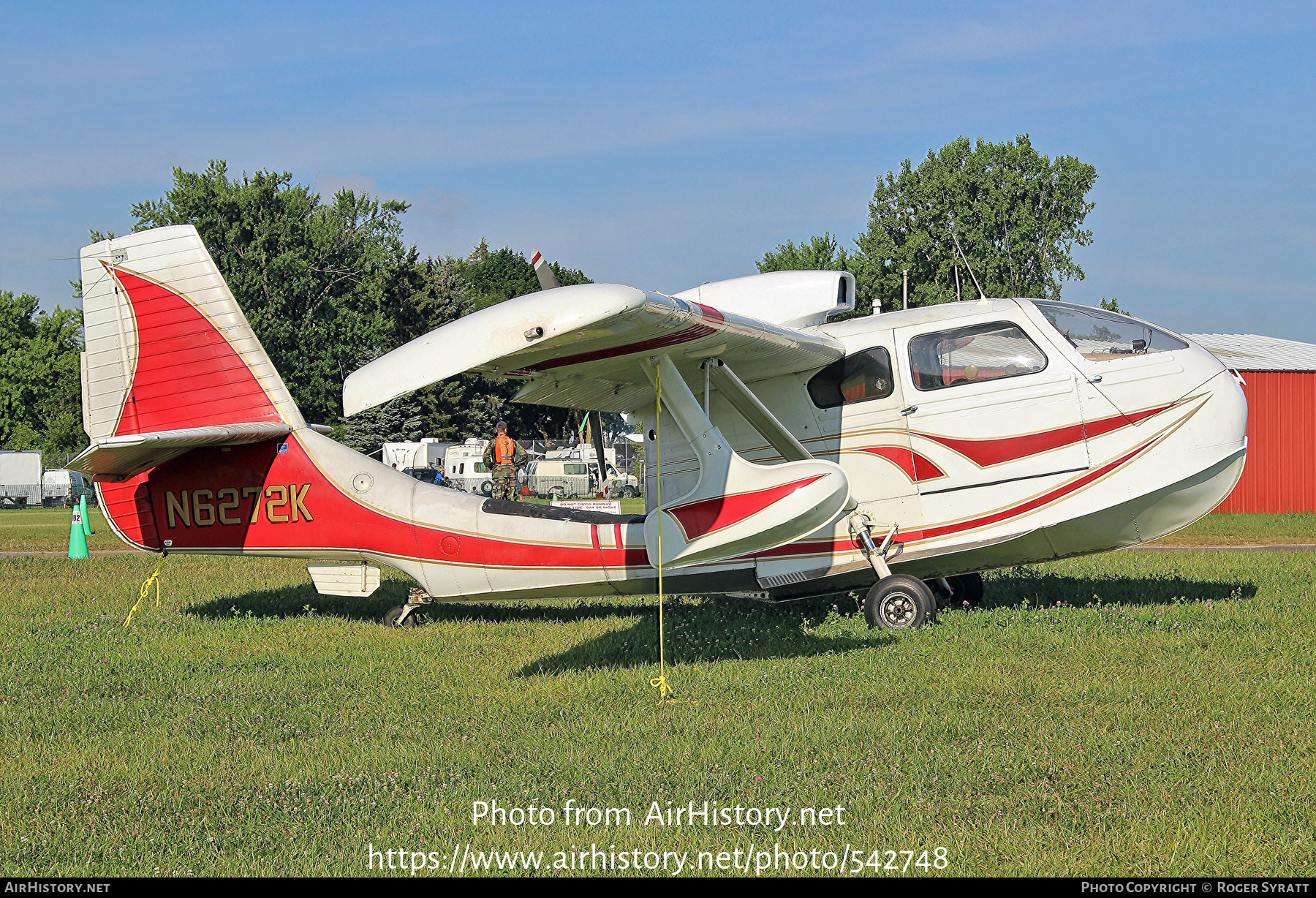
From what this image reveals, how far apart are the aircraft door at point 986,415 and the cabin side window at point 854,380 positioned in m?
0.18

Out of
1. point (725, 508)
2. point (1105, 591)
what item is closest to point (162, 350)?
point (725, 508)

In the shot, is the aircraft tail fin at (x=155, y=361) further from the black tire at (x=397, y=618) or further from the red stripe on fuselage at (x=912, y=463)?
the red stripe on fuselage at (x=912, y=463)

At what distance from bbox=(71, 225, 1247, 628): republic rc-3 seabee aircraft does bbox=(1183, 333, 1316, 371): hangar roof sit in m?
14.6

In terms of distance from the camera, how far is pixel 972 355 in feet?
29.7

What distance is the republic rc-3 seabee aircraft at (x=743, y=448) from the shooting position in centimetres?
783

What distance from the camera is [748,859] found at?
4.17 metres

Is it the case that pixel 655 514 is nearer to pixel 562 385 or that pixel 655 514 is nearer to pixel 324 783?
pixel 562 385

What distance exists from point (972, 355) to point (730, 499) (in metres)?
3.02

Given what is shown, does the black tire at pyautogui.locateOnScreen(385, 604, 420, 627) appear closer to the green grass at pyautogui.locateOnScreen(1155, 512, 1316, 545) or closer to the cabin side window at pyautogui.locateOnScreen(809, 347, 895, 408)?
the cabin side window at pyautogui.locateOnScreen(809, 347, 895, 408)

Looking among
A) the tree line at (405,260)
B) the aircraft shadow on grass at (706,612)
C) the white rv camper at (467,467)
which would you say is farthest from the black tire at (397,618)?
the tree line at (405,260)

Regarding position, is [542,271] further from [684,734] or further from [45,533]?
[45,533]

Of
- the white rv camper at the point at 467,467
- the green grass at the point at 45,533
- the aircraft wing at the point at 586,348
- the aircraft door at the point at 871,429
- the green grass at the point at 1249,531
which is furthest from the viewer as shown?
the white rv camper at the point at 467,467
